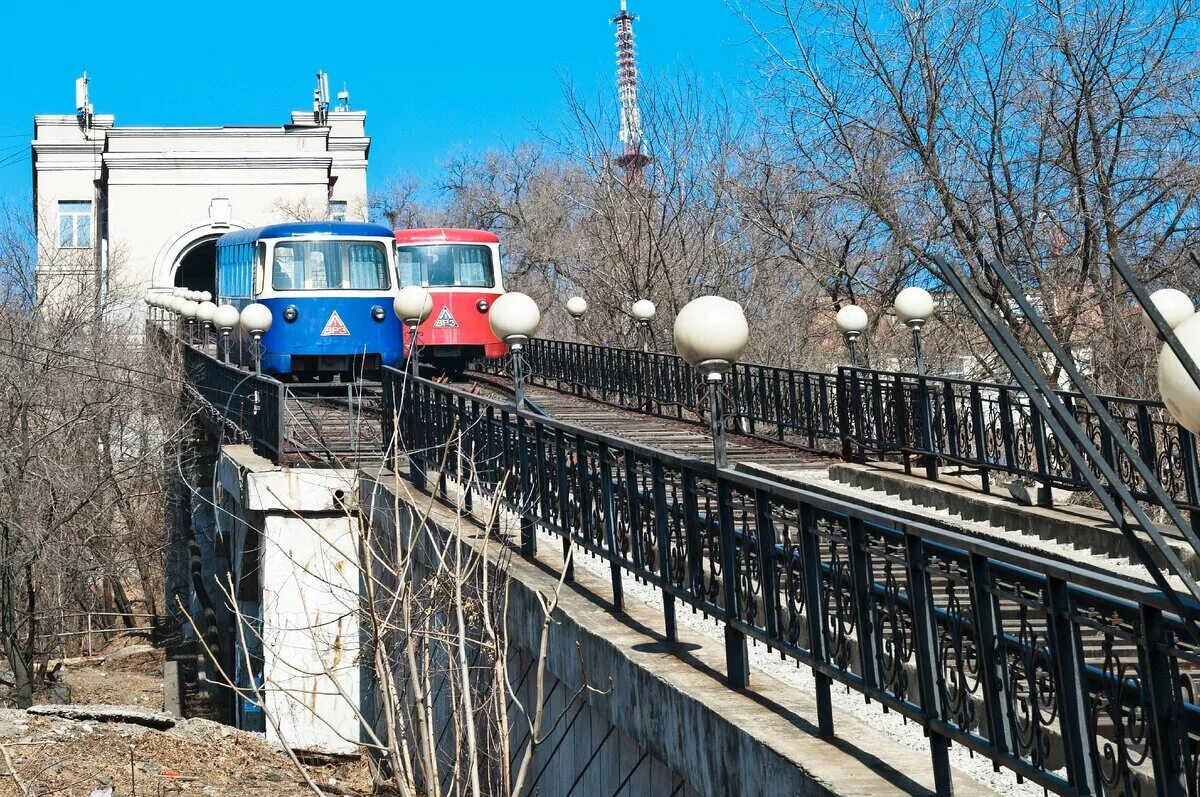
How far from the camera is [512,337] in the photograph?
1598cm

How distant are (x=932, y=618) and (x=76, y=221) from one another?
5786cm

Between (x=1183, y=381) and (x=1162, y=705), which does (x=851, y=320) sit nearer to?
(x=1162, y=705)

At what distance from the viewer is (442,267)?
28906 mm

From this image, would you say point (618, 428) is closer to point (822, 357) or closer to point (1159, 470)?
point (1159, 470)

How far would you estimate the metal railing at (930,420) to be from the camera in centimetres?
1102

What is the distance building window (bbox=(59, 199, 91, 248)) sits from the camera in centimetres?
5741

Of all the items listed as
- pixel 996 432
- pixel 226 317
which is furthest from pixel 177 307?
pixel 996 432

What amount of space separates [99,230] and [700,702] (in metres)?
54.2

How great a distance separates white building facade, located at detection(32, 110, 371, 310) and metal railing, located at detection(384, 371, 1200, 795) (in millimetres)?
45406

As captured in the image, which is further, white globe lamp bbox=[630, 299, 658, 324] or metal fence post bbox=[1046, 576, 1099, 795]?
white globe lamp bbox=[630, 299, 658, 324]

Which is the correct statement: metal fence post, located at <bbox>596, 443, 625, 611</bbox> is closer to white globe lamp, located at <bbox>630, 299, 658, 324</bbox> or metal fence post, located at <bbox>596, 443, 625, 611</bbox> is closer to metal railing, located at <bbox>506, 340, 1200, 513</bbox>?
metal railing, located at <bbox>506, 340, 1200, 513</bbox>

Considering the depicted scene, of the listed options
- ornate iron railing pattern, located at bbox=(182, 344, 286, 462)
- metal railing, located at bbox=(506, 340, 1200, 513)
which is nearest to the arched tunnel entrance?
ornate iron railing pattern, located at bbox=(182, 344, 286, 462)

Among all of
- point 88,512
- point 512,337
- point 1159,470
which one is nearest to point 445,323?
point 88,512

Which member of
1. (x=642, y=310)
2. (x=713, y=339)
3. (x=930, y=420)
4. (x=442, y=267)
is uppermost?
(x=442, y=267)
